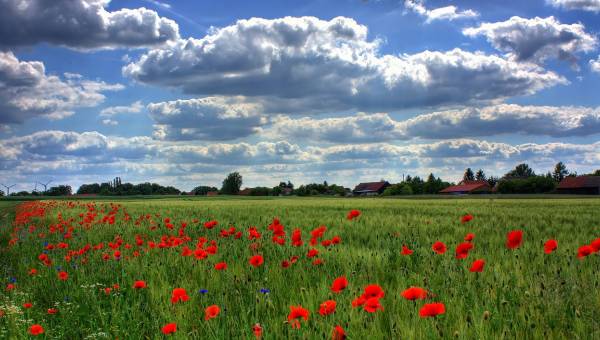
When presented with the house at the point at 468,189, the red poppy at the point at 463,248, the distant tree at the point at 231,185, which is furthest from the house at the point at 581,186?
the red poppy at the point at 463,248

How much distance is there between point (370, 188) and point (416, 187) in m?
30.7

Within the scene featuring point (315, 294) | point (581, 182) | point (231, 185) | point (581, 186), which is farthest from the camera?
point (231, 185)

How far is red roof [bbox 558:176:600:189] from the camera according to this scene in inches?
3401

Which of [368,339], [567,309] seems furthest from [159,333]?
[567,309]

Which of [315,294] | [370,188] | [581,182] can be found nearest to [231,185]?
[370,188]

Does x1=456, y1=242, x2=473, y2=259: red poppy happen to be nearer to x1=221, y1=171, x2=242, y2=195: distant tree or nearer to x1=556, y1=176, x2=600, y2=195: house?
x1=556, y1=176, x2=600, y2=195: house

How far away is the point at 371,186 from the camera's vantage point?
131125 mm

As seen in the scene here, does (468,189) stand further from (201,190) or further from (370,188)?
(201,190)

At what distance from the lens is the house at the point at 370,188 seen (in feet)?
419

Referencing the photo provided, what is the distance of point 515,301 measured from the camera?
3814 mm

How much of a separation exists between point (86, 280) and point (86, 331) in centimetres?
154

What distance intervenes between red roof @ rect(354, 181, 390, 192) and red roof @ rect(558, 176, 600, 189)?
4729cm

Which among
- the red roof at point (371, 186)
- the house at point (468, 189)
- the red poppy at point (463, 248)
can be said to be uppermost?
the red roof at point (371, 186)

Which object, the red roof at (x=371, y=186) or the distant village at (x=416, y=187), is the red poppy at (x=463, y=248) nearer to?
the distant village at (x=416, y=187)
